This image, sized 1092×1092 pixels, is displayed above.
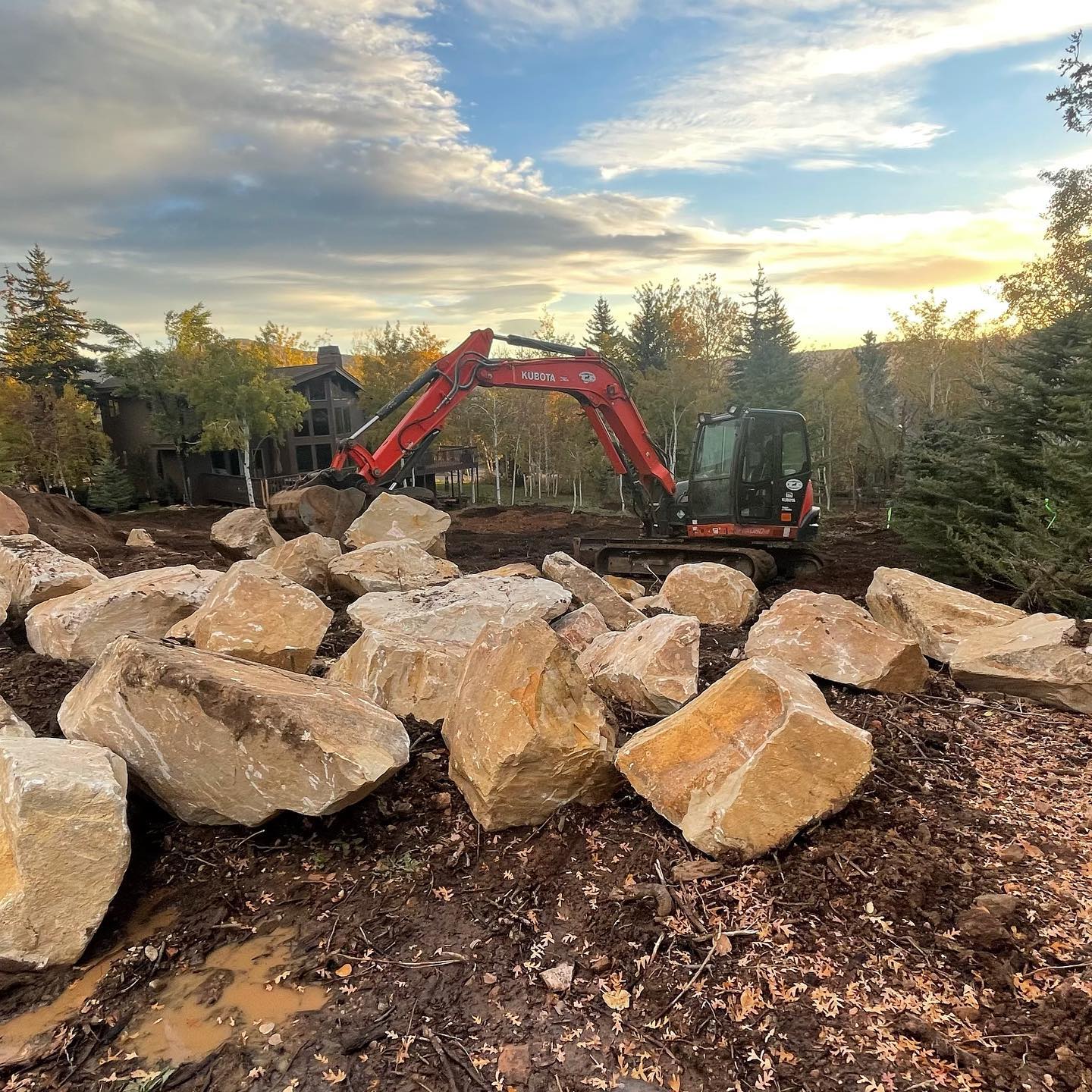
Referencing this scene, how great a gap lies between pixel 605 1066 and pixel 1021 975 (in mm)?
1364

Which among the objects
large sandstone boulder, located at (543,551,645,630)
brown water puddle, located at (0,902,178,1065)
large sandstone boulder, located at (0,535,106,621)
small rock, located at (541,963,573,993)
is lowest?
brown water puddle, located at (0,902,178,1065)

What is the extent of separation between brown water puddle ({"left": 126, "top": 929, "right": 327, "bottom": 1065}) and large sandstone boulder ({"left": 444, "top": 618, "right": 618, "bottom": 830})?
999mm

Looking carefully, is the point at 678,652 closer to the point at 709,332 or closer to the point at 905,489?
the point at 905,489

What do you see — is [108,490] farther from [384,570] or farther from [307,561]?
[384,570]

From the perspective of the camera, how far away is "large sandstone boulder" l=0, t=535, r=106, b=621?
21.2ft

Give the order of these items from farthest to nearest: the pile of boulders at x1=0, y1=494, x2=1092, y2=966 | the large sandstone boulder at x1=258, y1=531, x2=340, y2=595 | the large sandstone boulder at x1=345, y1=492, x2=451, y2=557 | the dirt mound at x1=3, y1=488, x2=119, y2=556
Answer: the dirt mound at x1=3, y1=488, x2=119, y2=556, the large sandstone boulder at x1=345, y1=492, x2=451, y2=557, the large sandstone boulder at x1=258, y1=531, x2=340, y2=595, the pile of boulders at x1=0, y1=494, x2=1092, y2=966

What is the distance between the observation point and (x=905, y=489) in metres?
11.2

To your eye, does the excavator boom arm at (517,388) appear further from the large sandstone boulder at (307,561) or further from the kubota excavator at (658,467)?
the large sandstone boulder at (307,561)

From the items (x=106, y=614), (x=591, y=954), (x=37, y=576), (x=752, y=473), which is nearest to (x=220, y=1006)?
(x=591, y=954)

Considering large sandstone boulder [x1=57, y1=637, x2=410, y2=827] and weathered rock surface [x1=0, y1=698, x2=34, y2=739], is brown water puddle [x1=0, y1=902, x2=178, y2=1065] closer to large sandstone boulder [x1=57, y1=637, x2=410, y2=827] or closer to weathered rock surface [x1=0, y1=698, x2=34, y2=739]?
large sandstone boulder [x1=57, y1=637, x2=410, y2=827]

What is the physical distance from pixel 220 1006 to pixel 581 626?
358 cm

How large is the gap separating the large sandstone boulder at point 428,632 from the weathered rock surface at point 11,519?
836 centimetres

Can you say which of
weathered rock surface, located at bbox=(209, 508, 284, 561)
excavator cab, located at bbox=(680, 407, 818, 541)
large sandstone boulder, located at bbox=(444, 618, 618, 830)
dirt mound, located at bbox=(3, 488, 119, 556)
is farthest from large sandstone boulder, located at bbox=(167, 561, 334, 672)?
dirt mound, located at bbox=(3, 488, 119, 556)

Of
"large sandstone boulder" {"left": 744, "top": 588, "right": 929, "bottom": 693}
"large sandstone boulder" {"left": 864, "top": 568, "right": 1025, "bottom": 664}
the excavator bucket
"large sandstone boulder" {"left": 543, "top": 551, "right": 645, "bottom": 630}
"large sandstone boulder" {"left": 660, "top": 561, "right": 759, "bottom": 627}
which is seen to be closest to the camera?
"large sandstone boulder" {"left": 744, "top": 588, "right": 929, "bottom": 693}
